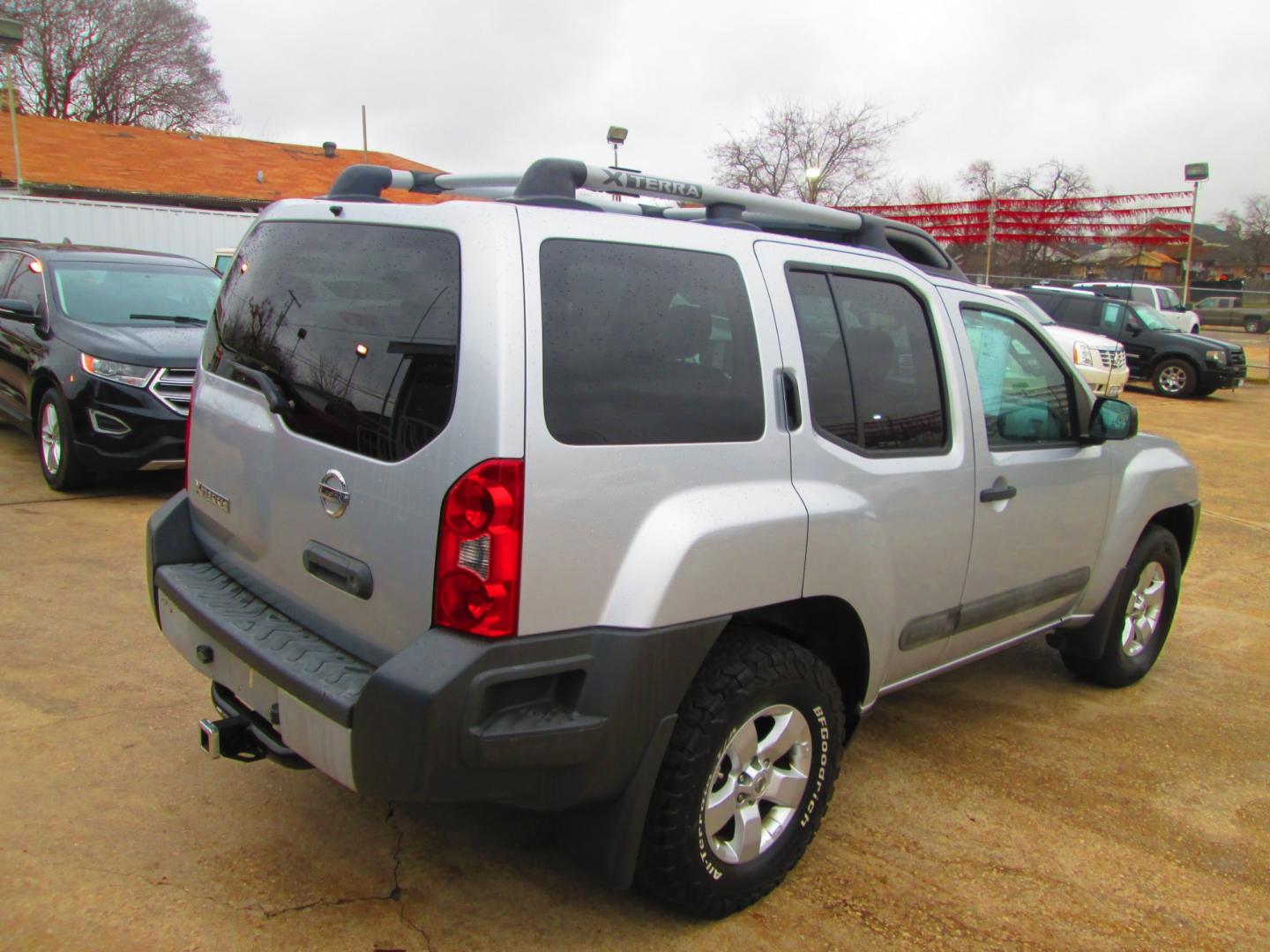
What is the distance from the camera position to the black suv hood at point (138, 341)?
7.00 metres

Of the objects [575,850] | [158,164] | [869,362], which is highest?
[158,164]

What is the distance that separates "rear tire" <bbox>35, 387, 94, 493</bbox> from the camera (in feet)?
22.8

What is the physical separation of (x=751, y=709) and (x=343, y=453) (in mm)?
1230

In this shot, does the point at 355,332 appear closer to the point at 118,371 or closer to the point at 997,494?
the point at 997,494

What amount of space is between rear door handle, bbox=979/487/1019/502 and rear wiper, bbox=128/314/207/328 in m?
6.37

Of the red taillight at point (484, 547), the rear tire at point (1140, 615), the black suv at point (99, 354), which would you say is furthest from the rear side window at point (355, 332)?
the black suv at point (99, 354)

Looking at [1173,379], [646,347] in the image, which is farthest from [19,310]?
[1173,379]

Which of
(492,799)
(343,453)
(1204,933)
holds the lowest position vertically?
(1204,933)

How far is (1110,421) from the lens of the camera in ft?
12.7

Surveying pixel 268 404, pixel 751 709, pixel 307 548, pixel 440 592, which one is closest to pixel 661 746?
pixel 751 709

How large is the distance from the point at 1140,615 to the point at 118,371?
641cm

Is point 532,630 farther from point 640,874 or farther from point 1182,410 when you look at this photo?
point 1182,410

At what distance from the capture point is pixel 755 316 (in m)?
2.75

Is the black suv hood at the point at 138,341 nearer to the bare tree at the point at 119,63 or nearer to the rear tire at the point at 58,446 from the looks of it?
the rear tire at the point at 58,446
